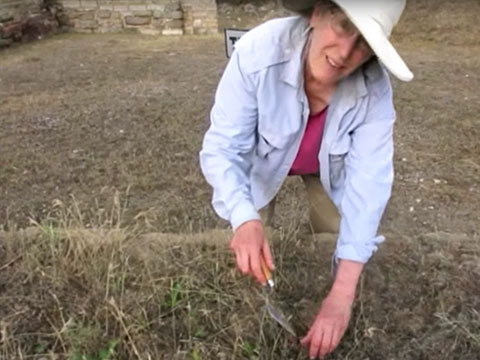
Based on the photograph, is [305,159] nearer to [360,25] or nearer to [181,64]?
[360,25]

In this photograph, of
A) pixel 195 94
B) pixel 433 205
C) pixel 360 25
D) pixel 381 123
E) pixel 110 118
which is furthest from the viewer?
pixel 195 94

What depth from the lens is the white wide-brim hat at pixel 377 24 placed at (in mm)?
1218

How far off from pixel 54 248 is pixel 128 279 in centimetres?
23

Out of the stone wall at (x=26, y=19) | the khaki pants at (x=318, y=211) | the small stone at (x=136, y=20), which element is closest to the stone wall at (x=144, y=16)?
the small stone at (x=136, y=20)

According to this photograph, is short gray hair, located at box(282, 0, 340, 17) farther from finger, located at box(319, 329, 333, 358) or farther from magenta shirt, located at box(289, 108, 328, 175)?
finger, located at box(319, 329, 333, 358)

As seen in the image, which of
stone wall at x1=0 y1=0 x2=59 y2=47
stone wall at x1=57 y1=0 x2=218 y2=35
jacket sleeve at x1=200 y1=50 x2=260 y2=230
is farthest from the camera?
stone wall at x1=57 y1=0 x2=218 y2=35

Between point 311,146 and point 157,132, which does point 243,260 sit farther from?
point 157,132

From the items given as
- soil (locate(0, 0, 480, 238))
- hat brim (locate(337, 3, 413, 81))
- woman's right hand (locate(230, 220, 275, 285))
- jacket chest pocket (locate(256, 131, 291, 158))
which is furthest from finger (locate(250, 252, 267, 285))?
soil (locate(0, 0, 480, 238))

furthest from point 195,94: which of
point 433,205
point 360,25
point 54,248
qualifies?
point 360,25

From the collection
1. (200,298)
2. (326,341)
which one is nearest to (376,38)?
(326,341)

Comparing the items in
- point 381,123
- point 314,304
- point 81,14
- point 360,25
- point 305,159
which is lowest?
point 81,14

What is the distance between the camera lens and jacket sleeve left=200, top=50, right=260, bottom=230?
56.2 inches

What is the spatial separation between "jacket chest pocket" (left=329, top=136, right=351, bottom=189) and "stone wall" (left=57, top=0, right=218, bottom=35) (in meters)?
5.89

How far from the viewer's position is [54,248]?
1733 millimetres
